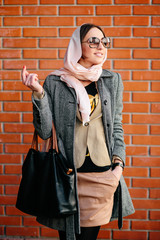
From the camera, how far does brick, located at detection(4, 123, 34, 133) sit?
2600 millimetres

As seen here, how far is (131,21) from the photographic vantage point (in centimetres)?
250

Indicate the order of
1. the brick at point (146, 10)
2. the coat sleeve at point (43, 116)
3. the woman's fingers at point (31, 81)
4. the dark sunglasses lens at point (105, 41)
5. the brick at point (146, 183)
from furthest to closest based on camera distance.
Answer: the brick at point (146, 183)
the brick at point (146, 10)
the dark sunglasses lens at point (105, 41)
the coat sleeve at point (43, 116)
the woman's fingers at point (31, 81)

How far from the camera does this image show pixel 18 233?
2693 millimetres

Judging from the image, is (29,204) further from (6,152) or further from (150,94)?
(150,94)

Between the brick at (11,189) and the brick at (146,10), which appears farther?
the brick at (11,189)

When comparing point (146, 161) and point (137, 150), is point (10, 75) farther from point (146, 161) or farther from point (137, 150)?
point (146, 161)

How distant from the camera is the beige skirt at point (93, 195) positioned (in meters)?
1.72

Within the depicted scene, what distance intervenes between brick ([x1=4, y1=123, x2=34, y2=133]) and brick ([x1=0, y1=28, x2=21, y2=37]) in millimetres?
881

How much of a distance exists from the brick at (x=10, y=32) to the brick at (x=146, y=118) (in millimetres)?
1407

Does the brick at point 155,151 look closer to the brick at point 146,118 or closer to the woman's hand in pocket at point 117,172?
the brick at point 146,118

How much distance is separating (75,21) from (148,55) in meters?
0.78

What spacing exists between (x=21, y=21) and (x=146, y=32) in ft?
4.02

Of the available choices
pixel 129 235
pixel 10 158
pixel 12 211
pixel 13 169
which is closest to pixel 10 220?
pixel 12 211

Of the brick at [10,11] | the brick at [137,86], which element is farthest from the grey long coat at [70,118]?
the brick at [10,11]
